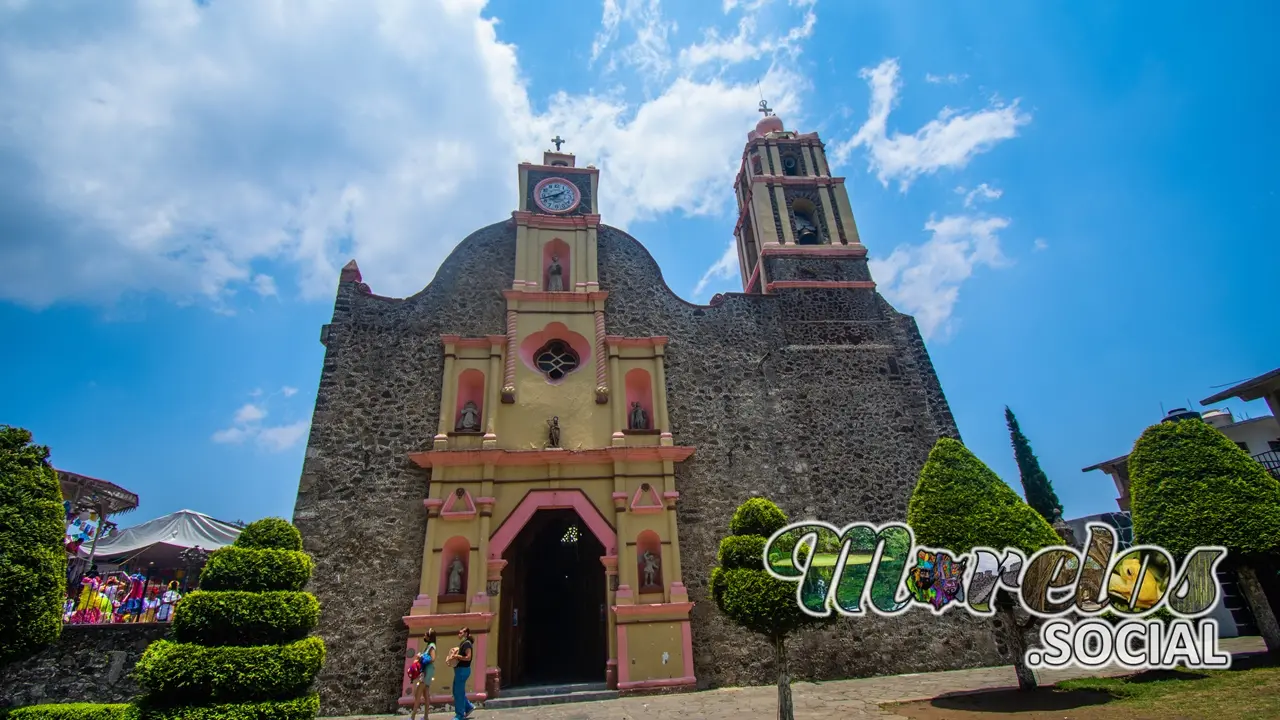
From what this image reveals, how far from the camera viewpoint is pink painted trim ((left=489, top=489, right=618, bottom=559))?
464 inches

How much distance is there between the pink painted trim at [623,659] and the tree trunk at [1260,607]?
9.93 m

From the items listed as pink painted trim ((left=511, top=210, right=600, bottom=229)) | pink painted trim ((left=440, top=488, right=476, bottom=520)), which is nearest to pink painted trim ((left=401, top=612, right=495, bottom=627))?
pink painted trim ((left=440, top=488, right=476, bottom=520))

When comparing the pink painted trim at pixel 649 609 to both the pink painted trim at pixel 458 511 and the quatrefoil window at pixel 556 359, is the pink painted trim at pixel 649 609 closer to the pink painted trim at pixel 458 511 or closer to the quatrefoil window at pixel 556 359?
the pink painted trim at pixel 458 511

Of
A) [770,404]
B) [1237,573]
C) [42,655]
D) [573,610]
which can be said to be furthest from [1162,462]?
[42,655]

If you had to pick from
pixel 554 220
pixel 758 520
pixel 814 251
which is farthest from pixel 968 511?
pixel 554 220

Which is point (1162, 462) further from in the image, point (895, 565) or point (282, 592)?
point (282, 592)

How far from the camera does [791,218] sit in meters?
16.9

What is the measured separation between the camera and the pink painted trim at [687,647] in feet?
36.0

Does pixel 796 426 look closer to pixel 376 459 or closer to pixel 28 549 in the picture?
pixel 376 459

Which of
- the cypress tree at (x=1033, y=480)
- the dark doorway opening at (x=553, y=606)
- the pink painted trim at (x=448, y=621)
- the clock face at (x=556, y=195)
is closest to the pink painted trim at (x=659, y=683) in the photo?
the dark doorway opening at (x=553, y=606)

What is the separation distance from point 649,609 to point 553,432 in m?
4.02

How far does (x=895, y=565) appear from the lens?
1163 centimetres

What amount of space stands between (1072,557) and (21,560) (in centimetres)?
1375

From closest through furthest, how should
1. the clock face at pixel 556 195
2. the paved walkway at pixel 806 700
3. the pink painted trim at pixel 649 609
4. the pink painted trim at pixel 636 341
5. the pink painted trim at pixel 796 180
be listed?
the paved walkway at pixel 806 700
the pink painted trim at pixel 649 609
the pink painted trim at pixel 636 341
the clock face at pixel 556 195
the pink painted trim at pixel 796 180
